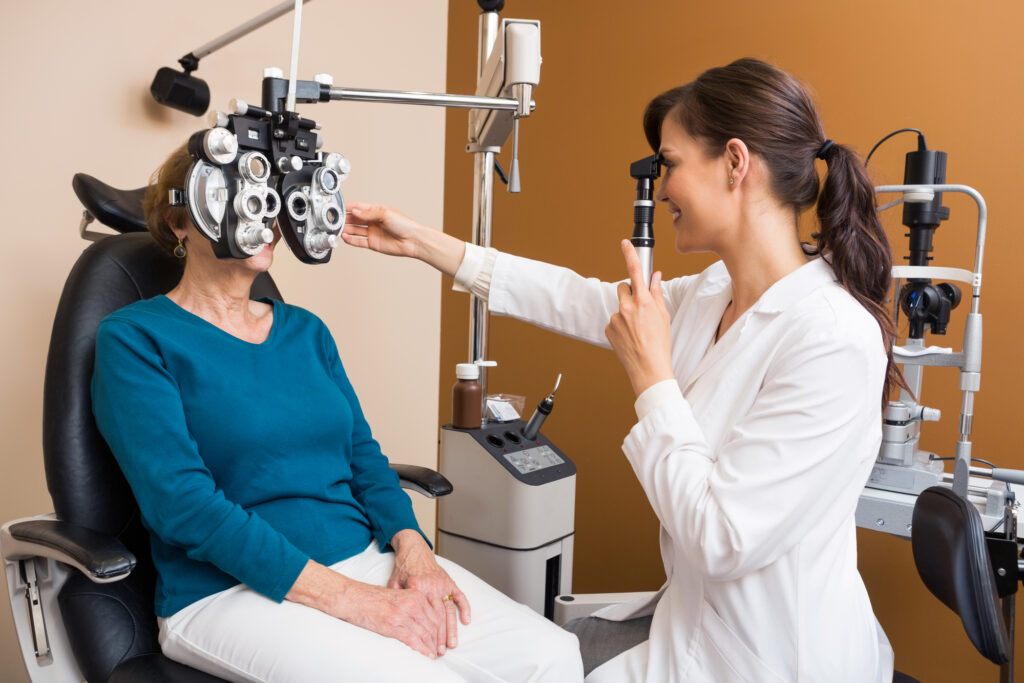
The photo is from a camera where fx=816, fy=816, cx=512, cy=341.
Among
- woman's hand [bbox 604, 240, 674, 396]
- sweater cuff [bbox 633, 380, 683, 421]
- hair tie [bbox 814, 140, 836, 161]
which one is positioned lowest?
sweater cuff [bbox 633, 380, 683, 421]

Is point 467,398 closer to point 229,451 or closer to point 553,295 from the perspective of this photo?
point 553,295

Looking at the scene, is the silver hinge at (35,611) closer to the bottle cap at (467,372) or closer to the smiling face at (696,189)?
the bottle cap at (467,372)

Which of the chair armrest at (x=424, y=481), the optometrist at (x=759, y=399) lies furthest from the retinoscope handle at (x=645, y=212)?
the chair armrest at (x=424, y=481)

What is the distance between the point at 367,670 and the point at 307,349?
53cm

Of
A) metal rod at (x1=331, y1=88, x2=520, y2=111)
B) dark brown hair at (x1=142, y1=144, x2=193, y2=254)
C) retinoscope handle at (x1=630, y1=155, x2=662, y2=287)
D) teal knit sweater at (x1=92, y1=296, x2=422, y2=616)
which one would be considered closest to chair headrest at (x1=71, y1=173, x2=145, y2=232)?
dark brown hair at (x1=142, y1=144, x2=193, y2=254)

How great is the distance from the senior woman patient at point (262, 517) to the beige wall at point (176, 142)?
484 millimetres

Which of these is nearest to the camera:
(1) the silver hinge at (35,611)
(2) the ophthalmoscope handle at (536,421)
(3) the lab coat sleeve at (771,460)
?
(3) the lab coat sleeve at (771,460)

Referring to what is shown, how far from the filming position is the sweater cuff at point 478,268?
4.76 ft

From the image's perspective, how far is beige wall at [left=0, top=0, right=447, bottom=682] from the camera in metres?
1.57

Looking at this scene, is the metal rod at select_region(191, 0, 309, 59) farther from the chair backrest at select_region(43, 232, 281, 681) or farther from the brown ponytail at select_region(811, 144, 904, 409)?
the brown ponytail at select_region(811, 144, 904, 409)

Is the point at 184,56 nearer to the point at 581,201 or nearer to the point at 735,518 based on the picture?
the point at 581,201

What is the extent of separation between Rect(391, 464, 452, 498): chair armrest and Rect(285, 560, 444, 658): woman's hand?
1.01 ft

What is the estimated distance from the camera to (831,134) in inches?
83.9

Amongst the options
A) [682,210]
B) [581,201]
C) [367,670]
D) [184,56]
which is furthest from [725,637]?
[581,201]
